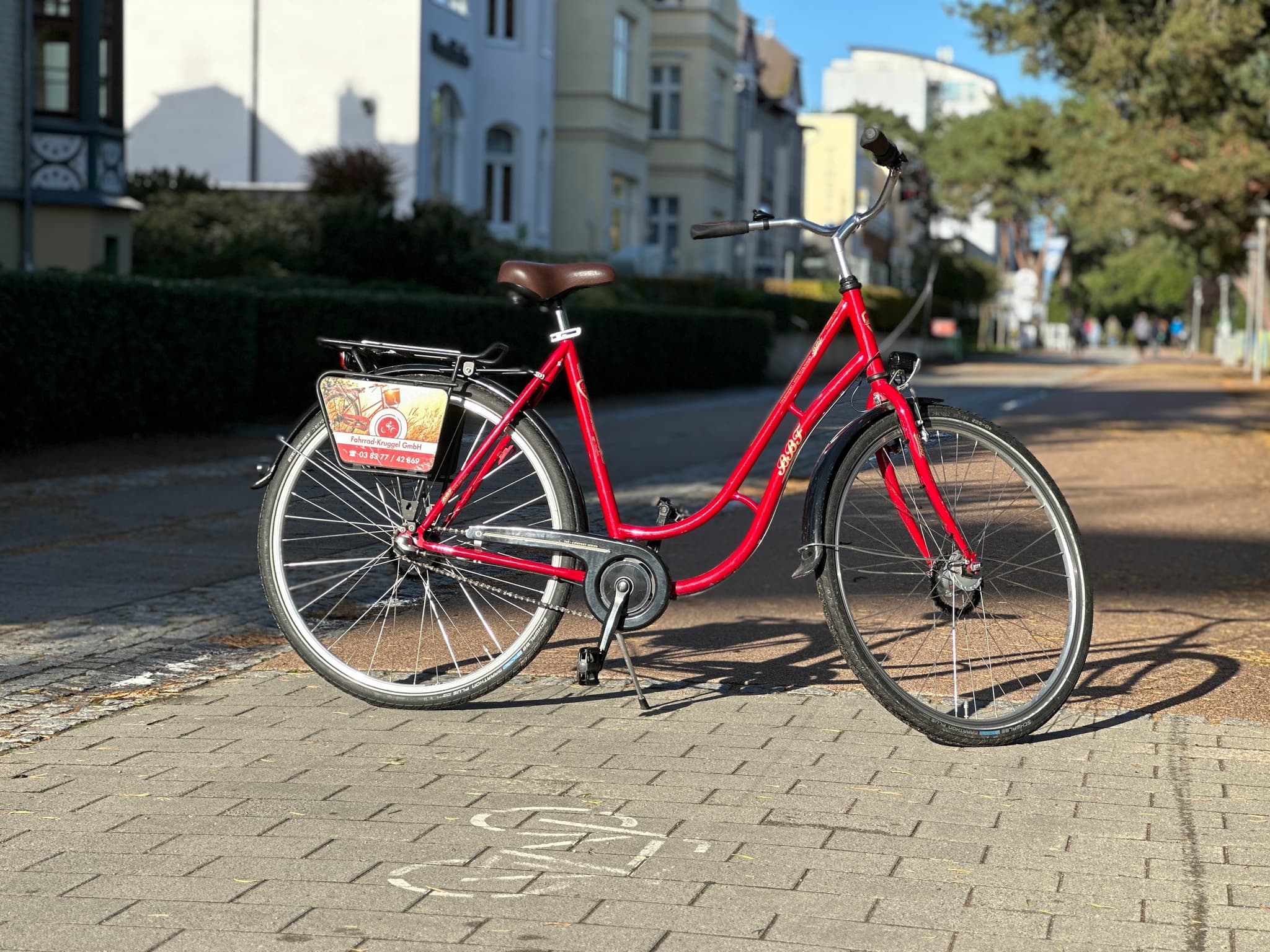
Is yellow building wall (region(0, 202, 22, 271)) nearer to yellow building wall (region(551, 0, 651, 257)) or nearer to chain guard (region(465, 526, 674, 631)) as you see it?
chain guard (region(465, 526, 674, 631))

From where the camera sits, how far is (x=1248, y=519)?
11.0 m

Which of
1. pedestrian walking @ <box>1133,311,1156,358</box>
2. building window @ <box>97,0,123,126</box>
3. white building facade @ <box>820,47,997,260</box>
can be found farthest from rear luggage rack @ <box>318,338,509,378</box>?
white building facade @ <box>820,47,997,260</box>

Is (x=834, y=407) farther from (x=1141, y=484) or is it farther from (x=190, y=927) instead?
(x=1141, y=484)

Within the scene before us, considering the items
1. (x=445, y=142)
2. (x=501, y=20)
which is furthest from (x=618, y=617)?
(x=501, y=20)

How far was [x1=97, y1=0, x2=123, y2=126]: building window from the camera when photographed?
23.6 meters

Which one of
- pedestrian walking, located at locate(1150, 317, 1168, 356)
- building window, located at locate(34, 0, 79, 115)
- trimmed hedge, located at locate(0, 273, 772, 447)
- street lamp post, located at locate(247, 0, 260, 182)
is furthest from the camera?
pedestrian walking, located at locate(1150, 317, 1168, 356)

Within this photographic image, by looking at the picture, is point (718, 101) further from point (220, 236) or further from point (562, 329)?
point (562, 329)

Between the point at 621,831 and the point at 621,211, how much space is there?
40.9 meters

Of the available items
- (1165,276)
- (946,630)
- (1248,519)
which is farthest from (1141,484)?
(1165,276)

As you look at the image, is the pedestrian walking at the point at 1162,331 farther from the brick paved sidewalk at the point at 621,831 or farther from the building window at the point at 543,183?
the brick paved sidewalk at the point at 621,831

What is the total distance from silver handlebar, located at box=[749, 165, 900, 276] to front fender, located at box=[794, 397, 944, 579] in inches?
16.8

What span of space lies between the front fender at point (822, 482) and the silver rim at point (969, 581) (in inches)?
2.4

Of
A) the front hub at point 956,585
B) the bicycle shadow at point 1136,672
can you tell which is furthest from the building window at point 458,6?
the front hub at point 956,585

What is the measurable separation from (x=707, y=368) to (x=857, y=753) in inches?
1008
